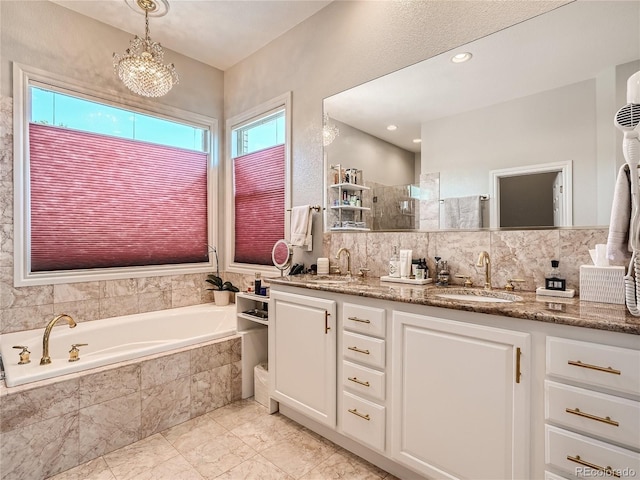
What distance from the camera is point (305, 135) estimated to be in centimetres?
274

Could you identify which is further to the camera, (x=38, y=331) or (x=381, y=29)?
(x=38, y=331)

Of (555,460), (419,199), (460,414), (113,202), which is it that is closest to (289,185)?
(419,199)

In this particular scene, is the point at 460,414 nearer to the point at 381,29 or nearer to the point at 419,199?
the point at 419,199

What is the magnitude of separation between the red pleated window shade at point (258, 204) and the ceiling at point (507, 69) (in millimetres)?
1030

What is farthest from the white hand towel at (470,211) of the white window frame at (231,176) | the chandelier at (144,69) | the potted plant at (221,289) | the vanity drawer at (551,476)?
the potted plant at (221,289)

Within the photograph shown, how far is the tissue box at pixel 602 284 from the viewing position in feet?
4.30

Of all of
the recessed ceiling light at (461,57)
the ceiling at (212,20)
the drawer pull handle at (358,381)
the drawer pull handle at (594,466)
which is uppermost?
the ceiling at (212,20)

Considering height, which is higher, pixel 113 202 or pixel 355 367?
pixel 113 202

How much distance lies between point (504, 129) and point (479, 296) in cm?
91

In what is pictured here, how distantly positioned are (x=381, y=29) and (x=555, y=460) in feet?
8.13

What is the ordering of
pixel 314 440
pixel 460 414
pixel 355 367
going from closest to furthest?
pixel 460 414, pixel 355 367, pixel 314 440

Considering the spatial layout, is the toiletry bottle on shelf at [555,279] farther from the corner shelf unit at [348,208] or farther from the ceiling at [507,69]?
the corner shelf unit at [348,208]

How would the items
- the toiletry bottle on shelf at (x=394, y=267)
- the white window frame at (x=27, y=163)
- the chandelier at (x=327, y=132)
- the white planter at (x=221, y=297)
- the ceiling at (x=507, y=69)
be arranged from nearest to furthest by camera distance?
the ceiling at (x=507, y=69), the toiletry bottle on shelf at (x=394, y=267), the white window frame at (x=27, y=163), the chandelier at (x=327, y=132), the white planter at (x=221, y=297)

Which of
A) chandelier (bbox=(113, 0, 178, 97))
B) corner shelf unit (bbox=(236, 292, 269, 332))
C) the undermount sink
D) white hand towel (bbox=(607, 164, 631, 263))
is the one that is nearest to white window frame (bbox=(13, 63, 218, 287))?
chandelier (bbox=(113, 0, 178, 97))
